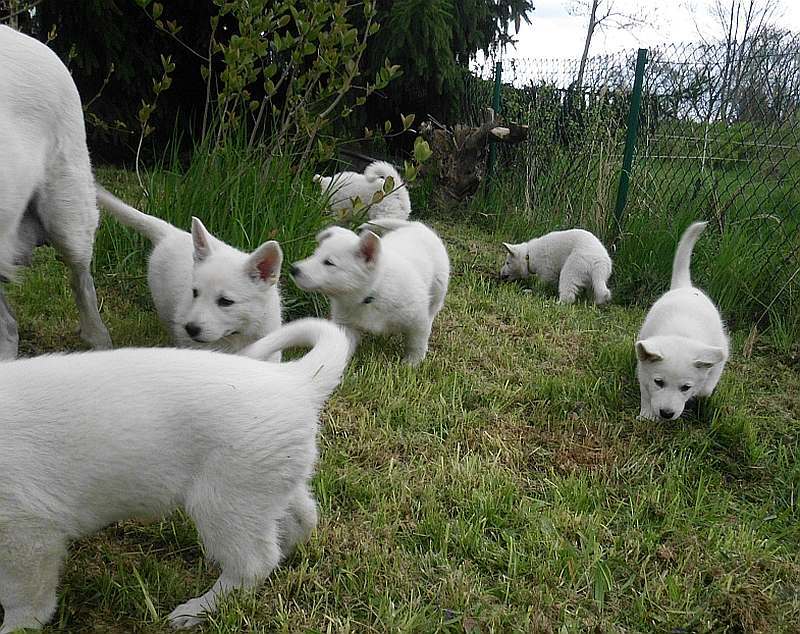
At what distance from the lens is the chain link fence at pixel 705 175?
564cm

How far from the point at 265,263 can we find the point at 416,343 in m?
1.16

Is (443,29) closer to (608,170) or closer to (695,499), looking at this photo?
(608,170)

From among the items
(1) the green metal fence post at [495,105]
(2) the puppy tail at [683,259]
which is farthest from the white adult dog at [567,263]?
(1) the green metal fence post at [495,105]

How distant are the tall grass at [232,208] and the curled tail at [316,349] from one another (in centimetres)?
212

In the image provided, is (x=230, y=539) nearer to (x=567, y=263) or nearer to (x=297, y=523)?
(x=297, y=523)

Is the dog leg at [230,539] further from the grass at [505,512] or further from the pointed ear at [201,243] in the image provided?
the pointed ear at [201,243]

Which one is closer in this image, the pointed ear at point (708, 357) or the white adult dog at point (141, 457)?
the white adult dog at point (141, 457)

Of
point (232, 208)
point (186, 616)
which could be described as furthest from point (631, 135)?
point (186, 616)

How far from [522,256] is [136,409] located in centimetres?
495

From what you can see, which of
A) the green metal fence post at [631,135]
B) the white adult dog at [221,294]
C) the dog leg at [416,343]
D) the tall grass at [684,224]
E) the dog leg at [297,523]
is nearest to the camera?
the dog leg at [297,523]

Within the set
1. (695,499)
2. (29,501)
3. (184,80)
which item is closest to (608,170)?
(695,499)

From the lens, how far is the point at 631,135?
22.7 feet

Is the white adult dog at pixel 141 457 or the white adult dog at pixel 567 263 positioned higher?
the white adult dog at pixel 141 457

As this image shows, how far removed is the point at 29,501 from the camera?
1904 mm
